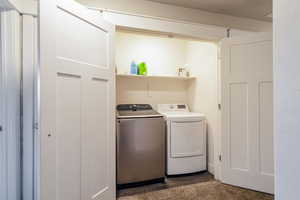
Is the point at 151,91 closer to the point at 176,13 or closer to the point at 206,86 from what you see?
the point at 206,86

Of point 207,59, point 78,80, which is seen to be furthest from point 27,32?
point 207,59

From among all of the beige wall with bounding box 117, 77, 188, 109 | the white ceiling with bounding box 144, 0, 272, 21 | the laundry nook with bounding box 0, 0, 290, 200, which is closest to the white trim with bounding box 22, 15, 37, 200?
the laundry nook with bounding box 0, 0, 290, 200

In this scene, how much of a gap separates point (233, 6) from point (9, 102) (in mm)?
2599

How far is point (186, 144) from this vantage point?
2.86 metres

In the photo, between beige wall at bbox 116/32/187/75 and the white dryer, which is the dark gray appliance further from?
beige wall at bbox 116/32/187/75

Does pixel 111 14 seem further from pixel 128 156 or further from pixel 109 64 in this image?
pixel 128 156

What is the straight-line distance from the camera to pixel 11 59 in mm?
1584

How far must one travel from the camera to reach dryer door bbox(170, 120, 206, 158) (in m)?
2.81

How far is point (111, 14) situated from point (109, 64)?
1.91 ft

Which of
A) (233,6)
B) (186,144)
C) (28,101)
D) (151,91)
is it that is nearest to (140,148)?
(186,144)

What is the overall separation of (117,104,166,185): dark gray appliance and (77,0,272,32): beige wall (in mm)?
1275

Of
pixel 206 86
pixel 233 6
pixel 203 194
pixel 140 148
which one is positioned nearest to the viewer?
pixel 203 194

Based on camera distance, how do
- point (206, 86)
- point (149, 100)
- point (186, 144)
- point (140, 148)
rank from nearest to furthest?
point (140, 148), point (186, 144), point (206, 86), point (149, 100)

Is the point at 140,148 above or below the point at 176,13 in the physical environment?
below
